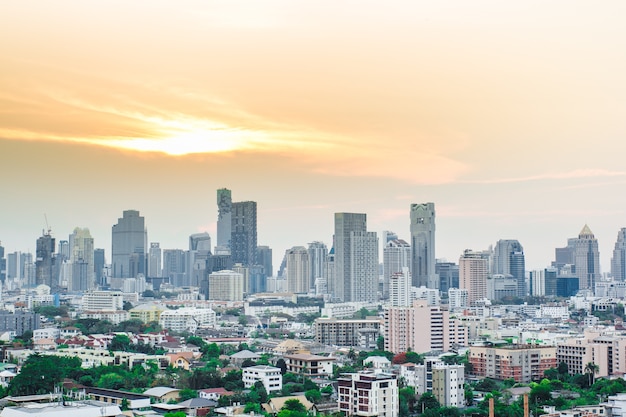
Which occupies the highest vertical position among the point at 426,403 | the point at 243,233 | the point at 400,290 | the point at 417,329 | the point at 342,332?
the point at 243,233

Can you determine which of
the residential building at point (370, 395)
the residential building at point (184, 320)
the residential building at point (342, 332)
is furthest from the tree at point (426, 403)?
the residential building at point (184, 320)

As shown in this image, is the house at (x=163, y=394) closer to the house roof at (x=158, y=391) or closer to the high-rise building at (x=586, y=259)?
the house roof at (x=158, y=391)

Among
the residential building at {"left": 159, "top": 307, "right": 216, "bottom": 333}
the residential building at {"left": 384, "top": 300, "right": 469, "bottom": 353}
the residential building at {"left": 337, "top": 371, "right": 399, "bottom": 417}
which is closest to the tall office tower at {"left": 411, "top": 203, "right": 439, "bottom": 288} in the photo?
the residential building at {"left": 159, "top": 307, "right": 216, "bottom": 333}

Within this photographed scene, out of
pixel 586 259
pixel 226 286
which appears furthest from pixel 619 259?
pixel 226 286

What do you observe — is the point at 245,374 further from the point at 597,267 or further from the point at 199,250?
the point at 199,250

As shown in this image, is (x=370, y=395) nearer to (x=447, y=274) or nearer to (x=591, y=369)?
(x=591, y=369)
